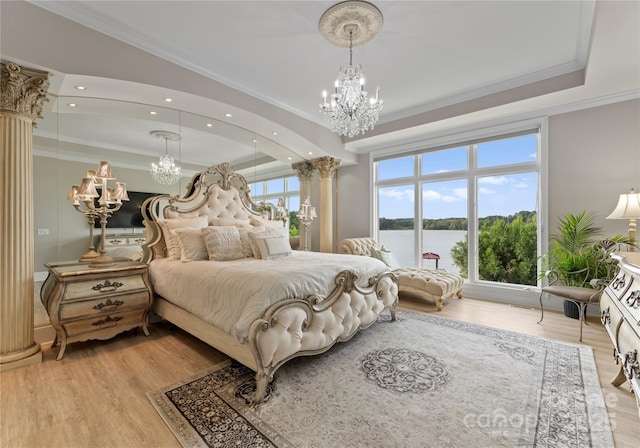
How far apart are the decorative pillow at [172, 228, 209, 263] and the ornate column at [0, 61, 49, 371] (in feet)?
4.04

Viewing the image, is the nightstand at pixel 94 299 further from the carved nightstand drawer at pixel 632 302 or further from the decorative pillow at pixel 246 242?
the carved nightstand drawer at pixel 632 302

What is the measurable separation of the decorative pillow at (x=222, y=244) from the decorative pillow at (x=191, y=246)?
0.07 m

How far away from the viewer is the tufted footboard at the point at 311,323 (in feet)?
6.19

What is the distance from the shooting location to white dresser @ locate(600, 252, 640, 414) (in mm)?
1530

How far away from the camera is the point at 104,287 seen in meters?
2.74

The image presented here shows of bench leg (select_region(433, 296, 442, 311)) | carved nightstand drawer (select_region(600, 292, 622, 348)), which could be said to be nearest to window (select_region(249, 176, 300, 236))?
bench leg (select_region(433, 296, 442, 311))

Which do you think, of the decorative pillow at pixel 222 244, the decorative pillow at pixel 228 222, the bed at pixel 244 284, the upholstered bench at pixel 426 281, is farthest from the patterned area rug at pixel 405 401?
the decorative pillow at pixel 228 222

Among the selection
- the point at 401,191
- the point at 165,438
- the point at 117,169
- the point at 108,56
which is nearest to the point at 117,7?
the point at 108,56

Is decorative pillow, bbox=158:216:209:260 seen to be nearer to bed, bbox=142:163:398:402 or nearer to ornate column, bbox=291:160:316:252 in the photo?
bed, bbox=142:163:398:402

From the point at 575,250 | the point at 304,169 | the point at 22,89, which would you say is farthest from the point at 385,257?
the point at 22,89

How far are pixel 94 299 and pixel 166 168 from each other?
1.71 metres

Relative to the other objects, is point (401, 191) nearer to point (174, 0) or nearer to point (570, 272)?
point (570, 272)

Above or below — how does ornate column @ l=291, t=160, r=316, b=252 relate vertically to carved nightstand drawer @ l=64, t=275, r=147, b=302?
above

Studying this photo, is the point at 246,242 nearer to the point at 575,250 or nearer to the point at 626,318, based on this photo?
the point at 626,318
